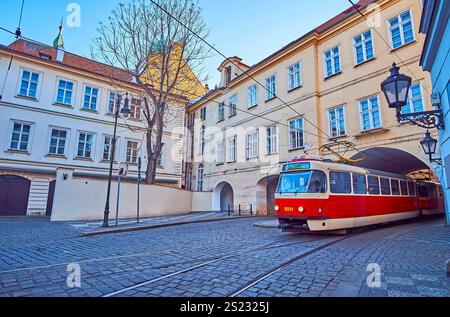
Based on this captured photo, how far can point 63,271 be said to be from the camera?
4.96 m

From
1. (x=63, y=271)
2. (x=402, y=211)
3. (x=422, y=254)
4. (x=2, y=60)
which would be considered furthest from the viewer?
(x=2, y=60)

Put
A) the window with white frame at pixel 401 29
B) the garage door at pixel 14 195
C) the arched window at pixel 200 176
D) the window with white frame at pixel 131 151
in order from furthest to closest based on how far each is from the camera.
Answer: the arched window at pixel 200 176
the window with white frame at pixel 131 151
the garage door at pixel 14 195
the window with white frame at pixel 401 29

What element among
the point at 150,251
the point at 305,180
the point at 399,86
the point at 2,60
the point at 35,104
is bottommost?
the point at 150,251

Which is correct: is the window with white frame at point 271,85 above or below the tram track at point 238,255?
above

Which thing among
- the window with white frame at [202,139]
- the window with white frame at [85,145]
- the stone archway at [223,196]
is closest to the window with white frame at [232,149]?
the stone archway at [223,196]

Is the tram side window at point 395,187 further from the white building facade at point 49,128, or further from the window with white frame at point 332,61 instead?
the white building facade at point 49,128

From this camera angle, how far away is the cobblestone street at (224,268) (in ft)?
13.0

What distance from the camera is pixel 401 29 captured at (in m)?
13.8

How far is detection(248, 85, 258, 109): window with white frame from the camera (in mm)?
22941

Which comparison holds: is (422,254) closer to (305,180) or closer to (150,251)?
(305,180)

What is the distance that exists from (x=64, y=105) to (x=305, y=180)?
2329 cm

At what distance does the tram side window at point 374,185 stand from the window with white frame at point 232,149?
44.4 ft

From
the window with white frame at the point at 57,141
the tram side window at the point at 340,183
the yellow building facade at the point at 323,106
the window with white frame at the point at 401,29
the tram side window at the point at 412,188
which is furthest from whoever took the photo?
the window with white frame at the point at 57,141
